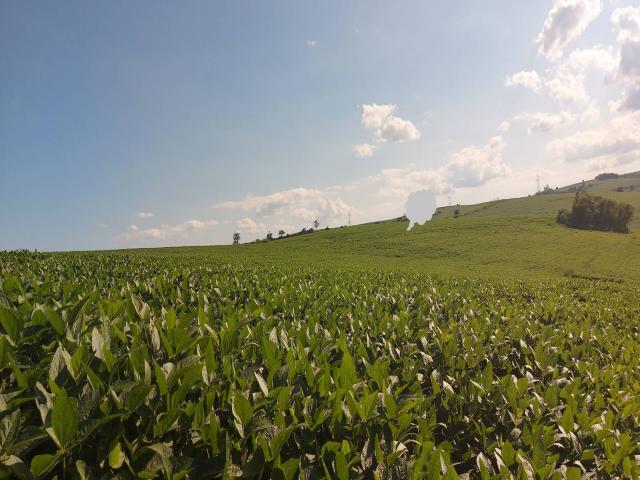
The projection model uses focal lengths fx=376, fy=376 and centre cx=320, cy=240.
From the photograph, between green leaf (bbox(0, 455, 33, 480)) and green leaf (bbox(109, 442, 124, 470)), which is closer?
green leaf (bbox(0, 455, 33, 480))

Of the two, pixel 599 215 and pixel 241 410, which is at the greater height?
pixel 241 410

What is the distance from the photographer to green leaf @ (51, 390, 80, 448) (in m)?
1.53

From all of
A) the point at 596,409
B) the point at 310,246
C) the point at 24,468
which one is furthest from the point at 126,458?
the point at 310,246

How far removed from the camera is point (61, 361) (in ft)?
6.89

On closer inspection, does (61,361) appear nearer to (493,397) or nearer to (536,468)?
(536,468)

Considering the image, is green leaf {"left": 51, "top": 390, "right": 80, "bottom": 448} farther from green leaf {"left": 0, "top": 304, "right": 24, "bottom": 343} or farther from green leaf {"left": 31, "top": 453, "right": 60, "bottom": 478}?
green leaf {"left": 0, "top": 304, "right": 24, "bottom": 343}

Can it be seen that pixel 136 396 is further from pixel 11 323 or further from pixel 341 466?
pixel 11 323

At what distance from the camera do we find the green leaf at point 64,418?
5.02 ft

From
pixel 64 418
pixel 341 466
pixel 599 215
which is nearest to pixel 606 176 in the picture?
pixel 599 215

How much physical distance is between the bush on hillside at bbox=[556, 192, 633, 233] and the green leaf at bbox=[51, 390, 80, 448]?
8882cm

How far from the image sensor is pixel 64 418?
61.2 inches

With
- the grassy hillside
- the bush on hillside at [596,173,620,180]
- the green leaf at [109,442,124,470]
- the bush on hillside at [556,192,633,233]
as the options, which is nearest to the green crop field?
the green leaf at [109,442,124,470]

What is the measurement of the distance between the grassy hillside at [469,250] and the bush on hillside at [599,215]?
3642mm

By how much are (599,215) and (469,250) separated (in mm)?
41251
